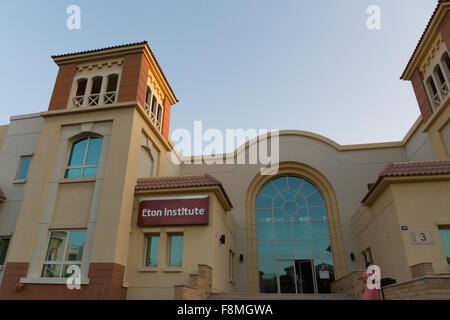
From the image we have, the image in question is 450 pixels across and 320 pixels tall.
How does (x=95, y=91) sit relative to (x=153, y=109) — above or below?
above

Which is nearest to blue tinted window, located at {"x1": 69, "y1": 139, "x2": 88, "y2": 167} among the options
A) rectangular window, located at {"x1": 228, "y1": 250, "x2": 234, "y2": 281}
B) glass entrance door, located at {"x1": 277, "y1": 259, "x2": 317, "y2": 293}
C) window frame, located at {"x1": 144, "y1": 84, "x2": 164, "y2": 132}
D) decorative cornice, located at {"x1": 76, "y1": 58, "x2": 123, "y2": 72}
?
window frame, located at {"x1": 144, "y1": 84, "x2": 164, "y2": 132}

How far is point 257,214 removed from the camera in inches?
805

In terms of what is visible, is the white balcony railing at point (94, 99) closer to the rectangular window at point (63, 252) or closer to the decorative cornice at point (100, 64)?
the decorative cornice at point (100, 64)

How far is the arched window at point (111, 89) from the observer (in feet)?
52.9

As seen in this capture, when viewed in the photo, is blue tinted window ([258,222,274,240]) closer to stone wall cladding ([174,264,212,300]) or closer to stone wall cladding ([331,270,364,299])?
stone wall cladding ([331,270,364,299])

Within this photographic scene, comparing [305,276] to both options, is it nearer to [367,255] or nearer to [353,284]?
[367,255]

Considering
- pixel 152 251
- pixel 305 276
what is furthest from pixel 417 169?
pixel 152 251

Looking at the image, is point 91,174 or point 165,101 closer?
point 91,174

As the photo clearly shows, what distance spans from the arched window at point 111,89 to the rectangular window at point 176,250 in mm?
7872

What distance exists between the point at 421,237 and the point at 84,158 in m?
14.8

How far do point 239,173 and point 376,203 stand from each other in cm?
951

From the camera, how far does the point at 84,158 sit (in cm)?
1468
